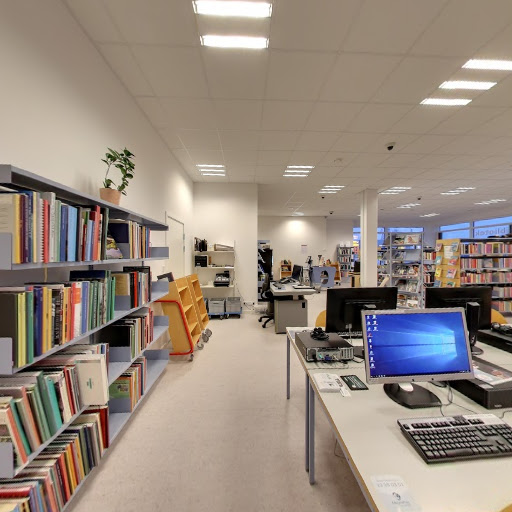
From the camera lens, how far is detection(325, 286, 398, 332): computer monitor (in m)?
2.00

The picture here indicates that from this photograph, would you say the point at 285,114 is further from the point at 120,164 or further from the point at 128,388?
the point at 128,388

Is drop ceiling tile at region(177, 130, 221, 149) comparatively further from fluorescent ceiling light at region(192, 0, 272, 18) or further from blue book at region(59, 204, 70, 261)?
blue book at region(59, 204, 70, 261)

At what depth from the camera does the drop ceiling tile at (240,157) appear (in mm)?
4587

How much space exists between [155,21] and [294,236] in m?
10.4

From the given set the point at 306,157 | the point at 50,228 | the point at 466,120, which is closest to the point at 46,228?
the point at 50,228

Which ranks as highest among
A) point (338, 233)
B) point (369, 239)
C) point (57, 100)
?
point (338, 233)

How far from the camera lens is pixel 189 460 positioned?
6.36 feet

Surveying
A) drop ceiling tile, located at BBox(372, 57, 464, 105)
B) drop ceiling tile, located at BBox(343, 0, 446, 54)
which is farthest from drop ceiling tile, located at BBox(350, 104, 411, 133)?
drop ceiling tile, located at BBox(343, 0, 446, 54)

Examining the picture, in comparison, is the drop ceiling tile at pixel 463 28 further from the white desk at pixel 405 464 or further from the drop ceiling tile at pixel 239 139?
the white desk at pixel 405 464

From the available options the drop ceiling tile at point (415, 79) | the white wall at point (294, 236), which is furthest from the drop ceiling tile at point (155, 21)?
the white wall at point (294, 236)

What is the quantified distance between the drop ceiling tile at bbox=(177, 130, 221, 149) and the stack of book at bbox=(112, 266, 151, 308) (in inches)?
89.1

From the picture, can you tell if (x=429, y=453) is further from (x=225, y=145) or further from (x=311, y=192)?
(x=311, y=192)

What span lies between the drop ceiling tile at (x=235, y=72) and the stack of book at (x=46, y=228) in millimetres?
1772

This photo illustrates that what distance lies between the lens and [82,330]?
64.4 inches
